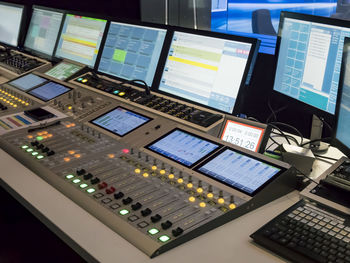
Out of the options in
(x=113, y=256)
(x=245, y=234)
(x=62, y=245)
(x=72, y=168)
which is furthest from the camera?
(x=62, y=245)

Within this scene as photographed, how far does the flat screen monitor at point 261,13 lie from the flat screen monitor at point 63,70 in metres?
1.90

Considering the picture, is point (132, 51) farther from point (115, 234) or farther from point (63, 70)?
point (115, 234)

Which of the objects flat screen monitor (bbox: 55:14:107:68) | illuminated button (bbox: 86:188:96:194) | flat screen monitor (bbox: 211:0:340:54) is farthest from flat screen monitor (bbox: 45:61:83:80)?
flat screen monitor (bbox: 211:0:340:54)

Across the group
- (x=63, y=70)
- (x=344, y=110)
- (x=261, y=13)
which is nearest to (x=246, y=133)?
(x=344, y=110)

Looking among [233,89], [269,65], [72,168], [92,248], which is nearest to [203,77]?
[233,89]

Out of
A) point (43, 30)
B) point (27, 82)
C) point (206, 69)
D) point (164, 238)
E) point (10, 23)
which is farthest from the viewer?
point (10, 23)

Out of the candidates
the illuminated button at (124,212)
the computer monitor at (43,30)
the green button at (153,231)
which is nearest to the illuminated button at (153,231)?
the green button at (153,231)

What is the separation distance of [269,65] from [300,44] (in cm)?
205

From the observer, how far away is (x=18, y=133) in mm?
1617

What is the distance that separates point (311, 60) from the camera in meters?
1.54

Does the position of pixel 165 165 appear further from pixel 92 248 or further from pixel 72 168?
pixel 92 248

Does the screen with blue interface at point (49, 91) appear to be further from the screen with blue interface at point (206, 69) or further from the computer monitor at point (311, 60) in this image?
the computer monitor at point (311, 60)

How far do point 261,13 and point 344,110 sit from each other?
8.81 ft

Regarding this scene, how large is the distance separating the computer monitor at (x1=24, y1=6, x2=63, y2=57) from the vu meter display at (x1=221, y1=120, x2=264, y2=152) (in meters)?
1.67
